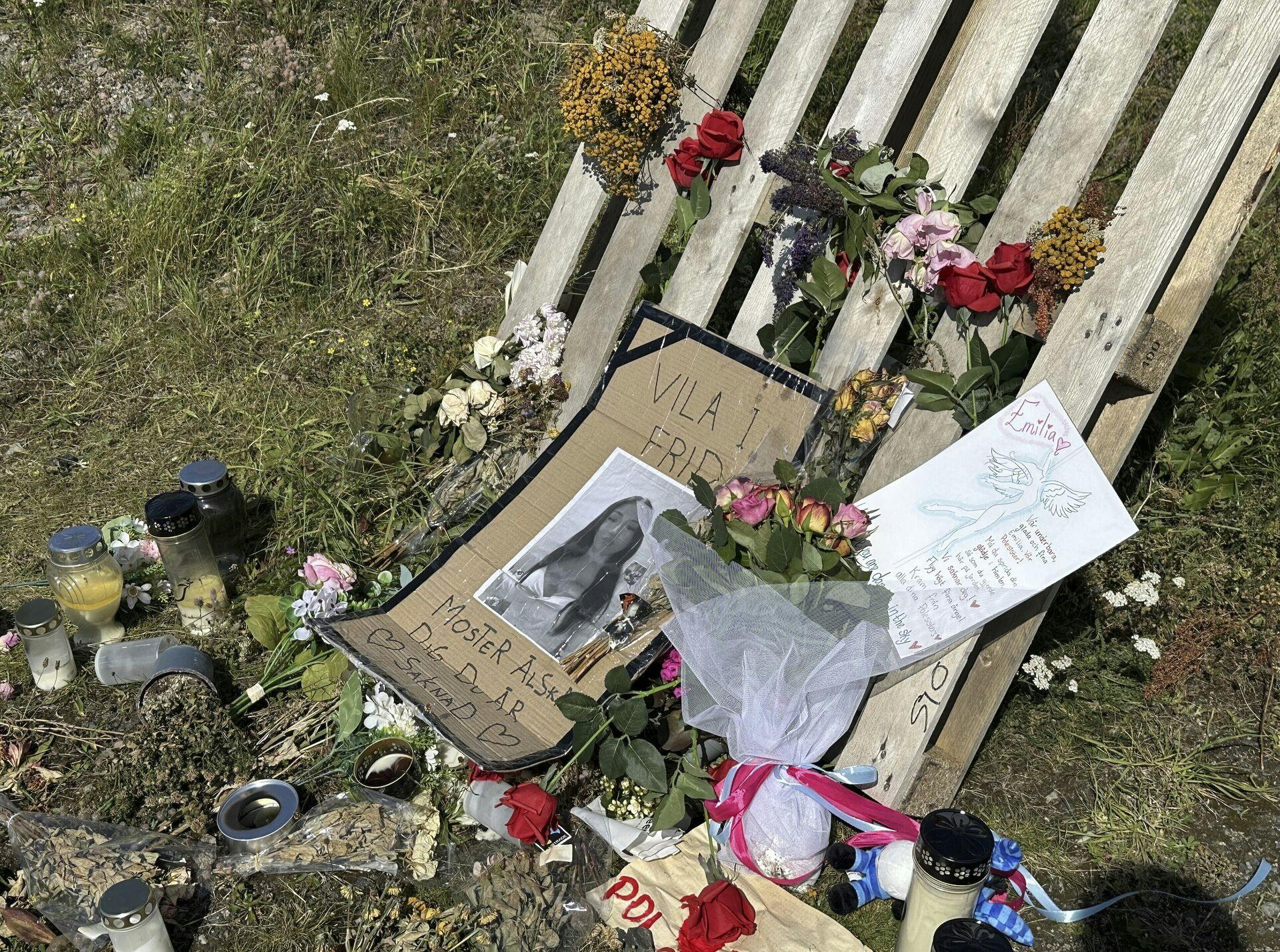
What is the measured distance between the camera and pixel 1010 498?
2484mm

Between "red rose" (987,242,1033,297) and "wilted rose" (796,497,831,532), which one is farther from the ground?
"red rose" (987,242,1033,297)

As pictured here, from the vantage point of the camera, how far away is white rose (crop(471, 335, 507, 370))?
3543 millimetres

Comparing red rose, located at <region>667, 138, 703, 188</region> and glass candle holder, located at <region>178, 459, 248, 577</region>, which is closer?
red rose, located at <region>667, 138, 703, 188</region>

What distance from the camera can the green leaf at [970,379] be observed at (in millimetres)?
2541

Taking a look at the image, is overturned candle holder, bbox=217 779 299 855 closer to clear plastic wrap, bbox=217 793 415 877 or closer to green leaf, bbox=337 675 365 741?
clear plastic wrap, bbox=217 793 415 877

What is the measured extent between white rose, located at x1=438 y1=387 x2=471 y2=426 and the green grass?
0.92 ft

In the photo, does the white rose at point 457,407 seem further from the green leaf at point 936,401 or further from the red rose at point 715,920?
the red rose at point 715,920

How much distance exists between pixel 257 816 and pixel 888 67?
2451 millimetres

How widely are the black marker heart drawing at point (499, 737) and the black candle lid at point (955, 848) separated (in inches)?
42.6

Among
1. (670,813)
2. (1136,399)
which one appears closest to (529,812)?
(670,813)

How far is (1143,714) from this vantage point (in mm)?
2969

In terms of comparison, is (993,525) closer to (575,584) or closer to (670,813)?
(670,813)

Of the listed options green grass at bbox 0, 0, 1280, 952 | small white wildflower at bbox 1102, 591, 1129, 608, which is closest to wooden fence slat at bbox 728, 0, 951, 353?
green grass at bbox 0, 0, 1280, 952

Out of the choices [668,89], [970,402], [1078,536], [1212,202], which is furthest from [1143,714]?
[668,89]
